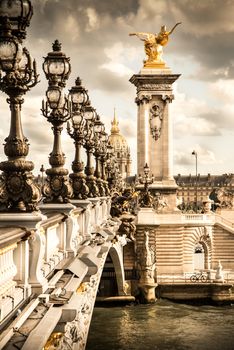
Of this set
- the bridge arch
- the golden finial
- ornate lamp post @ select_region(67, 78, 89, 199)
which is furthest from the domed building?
ornate lamp post @ select_region(67, 78, 89, 199)

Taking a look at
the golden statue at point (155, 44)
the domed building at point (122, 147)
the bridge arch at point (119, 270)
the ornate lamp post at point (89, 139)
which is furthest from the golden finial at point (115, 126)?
the ornate lamp post at point (89, 139)

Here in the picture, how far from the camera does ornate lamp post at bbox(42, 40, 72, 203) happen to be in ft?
44.4

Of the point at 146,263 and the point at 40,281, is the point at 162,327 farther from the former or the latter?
the point at 40,281

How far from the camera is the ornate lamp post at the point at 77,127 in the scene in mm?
17750

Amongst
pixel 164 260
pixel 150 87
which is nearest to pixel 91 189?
pixel 164 260

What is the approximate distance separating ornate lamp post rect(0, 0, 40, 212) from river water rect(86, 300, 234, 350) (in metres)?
27.4

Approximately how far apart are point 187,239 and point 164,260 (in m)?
3.32

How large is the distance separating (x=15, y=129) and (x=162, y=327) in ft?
117

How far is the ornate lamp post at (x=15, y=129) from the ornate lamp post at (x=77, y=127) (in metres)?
7.49

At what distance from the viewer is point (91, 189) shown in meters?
23.8

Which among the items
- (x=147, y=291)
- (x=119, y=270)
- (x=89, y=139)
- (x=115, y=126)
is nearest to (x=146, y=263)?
(x=147, y=291)

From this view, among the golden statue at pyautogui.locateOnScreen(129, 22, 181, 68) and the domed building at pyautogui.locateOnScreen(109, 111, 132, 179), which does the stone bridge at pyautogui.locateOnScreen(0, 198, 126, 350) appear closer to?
the golden statue at pyautogui.locateOnScreen(129, 22, 181, 68)

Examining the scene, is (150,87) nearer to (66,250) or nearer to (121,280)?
(121,280)

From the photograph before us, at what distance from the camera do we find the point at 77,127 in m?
17.8
